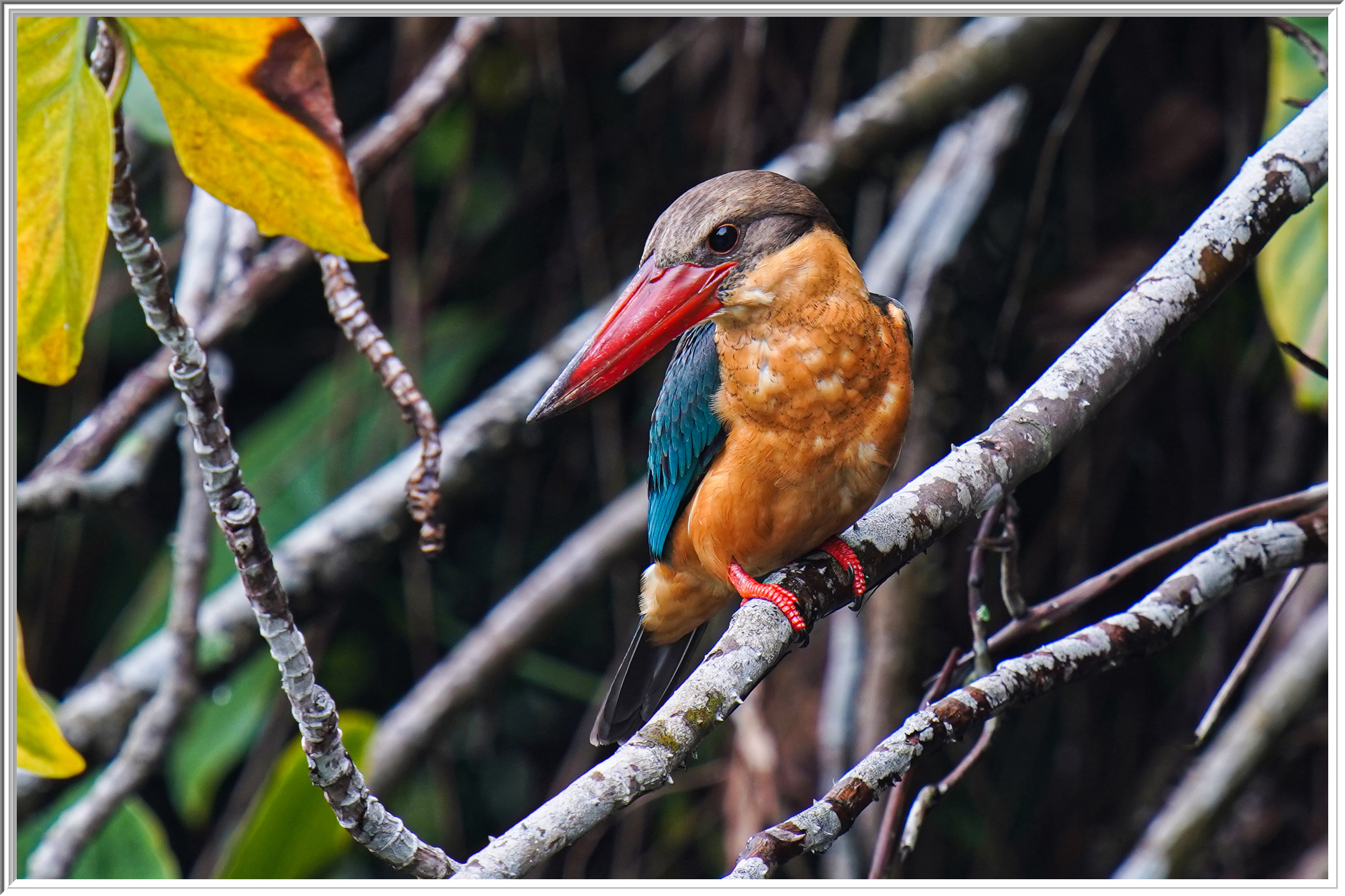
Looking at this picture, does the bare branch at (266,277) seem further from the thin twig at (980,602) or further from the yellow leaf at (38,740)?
the thin twig at (980,602)

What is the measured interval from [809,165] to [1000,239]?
0.45 m

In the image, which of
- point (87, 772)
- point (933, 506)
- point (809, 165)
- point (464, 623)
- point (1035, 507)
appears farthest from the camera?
point (464, 623)

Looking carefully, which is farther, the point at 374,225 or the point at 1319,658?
the point at 374,225

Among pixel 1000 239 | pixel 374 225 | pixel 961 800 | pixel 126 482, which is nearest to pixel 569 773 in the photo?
pixel 961 800

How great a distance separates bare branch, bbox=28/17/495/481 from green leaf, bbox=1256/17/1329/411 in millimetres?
1058

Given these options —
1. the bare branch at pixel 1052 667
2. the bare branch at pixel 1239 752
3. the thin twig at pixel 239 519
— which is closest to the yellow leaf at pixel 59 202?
the thin twig at pixel 239 519

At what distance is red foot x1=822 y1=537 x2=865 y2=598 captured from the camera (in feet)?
3.68

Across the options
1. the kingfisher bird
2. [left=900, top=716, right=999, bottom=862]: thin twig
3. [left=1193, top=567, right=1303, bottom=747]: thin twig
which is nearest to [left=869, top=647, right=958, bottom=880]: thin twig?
[left=900, top=716, right=999, bottom=862]: thin twig

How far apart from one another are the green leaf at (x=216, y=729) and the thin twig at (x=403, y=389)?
3.29 feet

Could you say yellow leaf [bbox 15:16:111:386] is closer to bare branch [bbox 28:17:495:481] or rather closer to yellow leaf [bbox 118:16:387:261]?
yellow leaf [bbox 118:16:387:261]

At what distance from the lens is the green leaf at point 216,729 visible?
1.89 m

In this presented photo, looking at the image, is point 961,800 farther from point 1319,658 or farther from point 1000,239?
point 1000,239

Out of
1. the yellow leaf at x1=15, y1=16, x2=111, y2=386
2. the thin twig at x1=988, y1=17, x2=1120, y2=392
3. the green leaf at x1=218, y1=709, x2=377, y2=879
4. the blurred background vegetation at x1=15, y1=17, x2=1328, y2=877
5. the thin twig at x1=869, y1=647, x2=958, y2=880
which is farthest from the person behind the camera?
the blurred background vegetation at x1=15, y1=17, x2=1328, y2=877

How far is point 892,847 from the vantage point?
3.63ft
